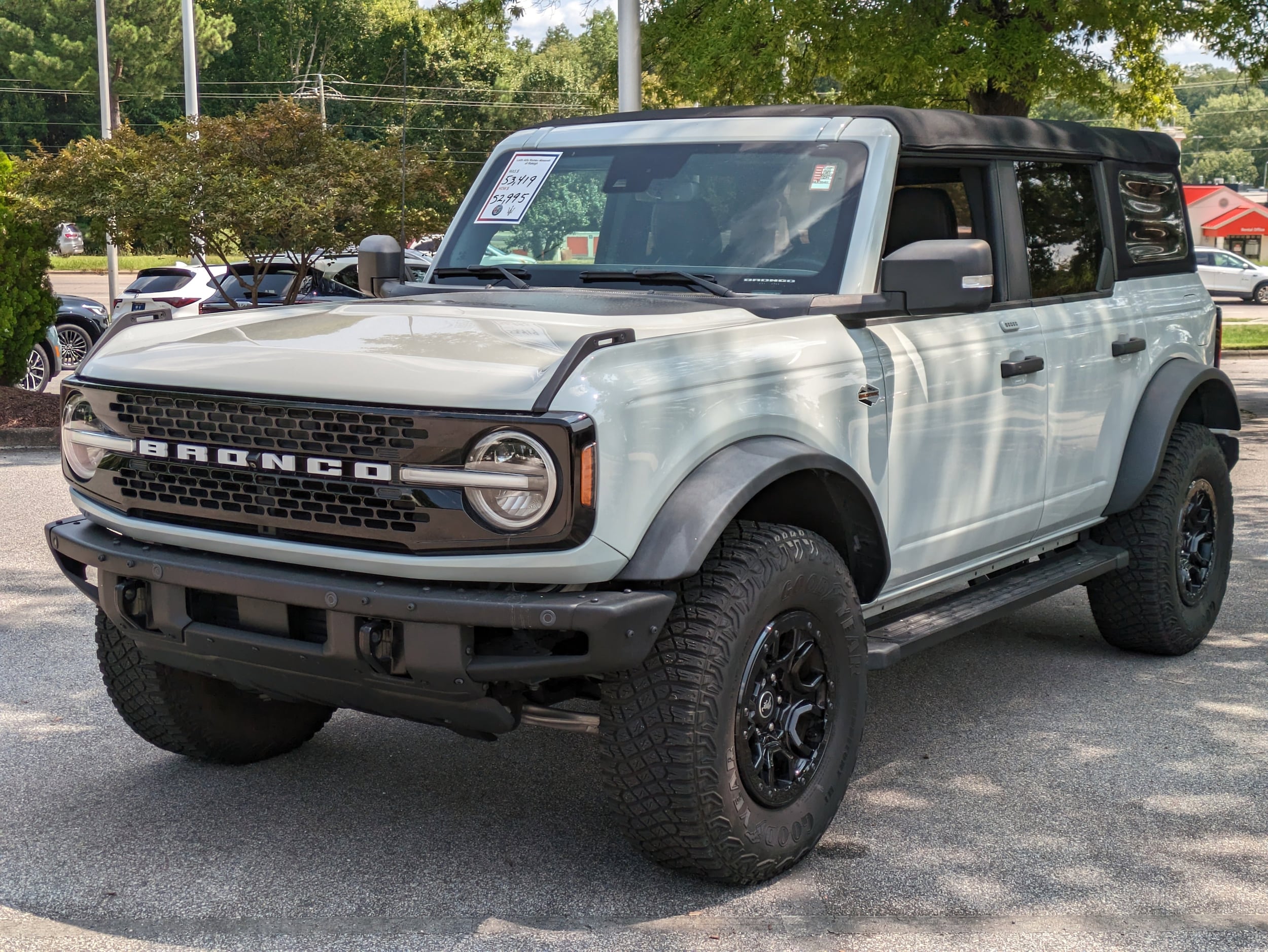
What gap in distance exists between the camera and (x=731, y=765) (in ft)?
12.0

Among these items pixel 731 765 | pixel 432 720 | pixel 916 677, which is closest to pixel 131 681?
pixel 432 720

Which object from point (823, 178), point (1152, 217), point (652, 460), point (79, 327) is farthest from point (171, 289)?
point (652, 460)

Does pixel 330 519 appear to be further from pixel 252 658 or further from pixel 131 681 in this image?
pixel 131 681

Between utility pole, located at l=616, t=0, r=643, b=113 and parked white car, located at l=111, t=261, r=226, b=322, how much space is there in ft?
19.7

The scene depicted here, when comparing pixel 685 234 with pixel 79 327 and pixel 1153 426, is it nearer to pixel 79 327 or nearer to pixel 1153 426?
pixel 1153 426

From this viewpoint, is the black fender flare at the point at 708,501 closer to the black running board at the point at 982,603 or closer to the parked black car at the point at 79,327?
the black running board at the point at 982,603

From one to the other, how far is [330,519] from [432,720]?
0.56 metres

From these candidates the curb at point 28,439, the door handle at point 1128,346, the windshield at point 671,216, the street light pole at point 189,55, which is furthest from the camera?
the street light pole at point 189,55

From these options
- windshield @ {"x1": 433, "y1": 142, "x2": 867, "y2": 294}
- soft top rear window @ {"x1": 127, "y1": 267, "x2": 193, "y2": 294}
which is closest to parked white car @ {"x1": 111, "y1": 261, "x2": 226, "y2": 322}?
soft top rear window @ {"x1": 127, "y1": 267, "x2": 193, "y2": 294}

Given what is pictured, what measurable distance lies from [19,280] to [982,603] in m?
11.2

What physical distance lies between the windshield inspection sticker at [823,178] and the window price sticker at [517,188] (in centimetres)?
105

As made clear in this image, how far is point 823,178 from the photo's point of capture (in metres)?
4.68

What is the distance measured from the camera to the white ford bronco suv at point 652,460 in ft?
11.1

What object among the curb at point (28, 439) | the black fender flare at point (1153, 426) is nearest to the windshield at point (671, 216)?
the black fender flare at point (1153, 426)
